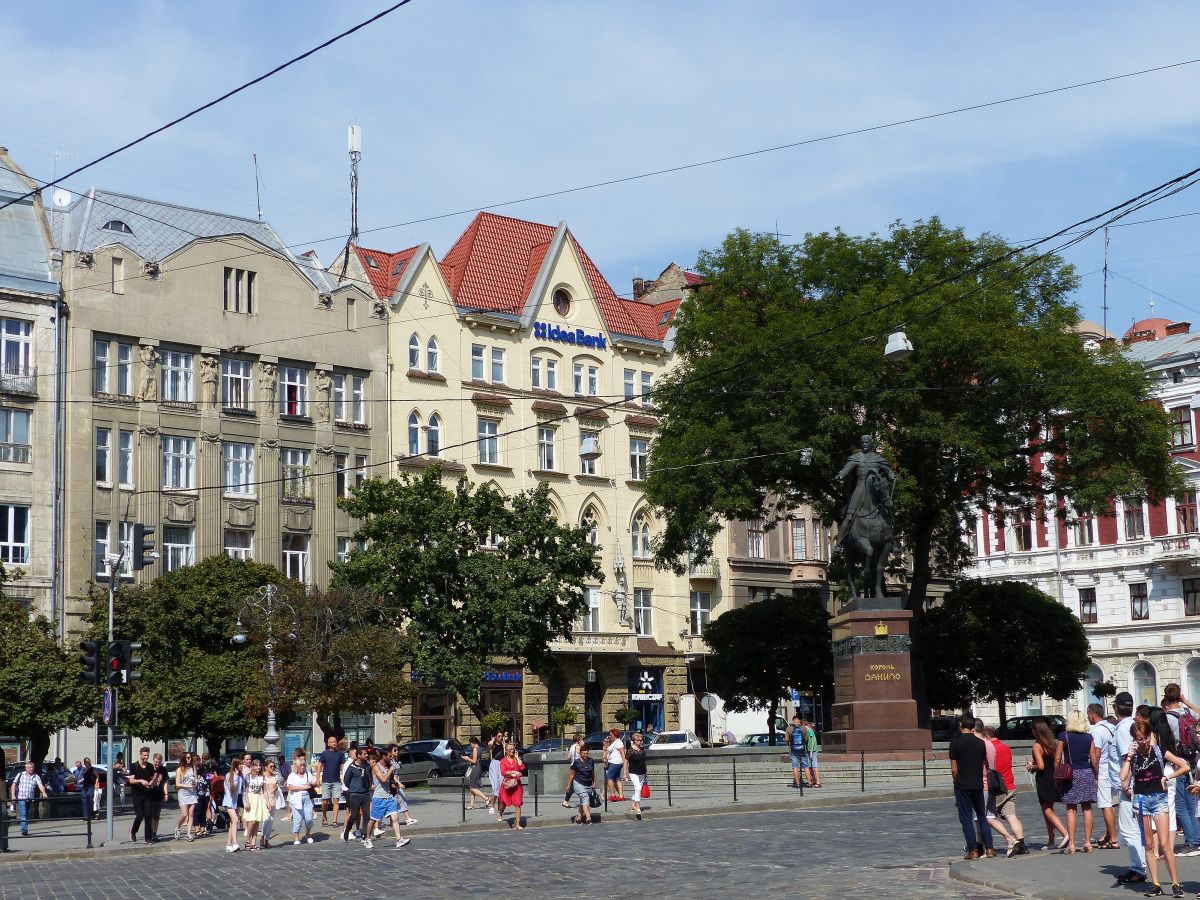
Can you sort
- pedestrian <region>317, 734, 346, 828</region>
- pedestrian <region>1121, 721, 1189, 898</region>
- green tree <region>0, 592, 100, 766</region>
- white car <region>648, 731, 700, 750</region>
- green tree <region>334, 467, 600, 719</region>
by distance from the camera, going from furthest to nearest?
white car <region>648, 731, 700, 750</region> → green tree <region>334, 467, 600, 719</region> → green tree <region>0, 592, 100, 766</region> → pedestrian <region>317, 734, 346, 828</region> → pedestrian <region>1121, 721, 1189, 898</region>

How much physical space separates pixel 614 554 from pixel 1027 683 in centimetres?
2099

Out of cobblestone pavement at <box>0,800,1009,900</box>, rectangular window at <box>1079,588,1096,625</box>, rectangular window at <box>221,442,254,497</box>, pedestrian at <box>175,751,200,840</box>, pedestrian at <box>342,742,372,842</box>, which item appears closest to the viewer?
cobblestone pavement at <box>0,800,1009,900</box>

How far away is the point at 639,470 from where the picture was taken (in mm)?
74438

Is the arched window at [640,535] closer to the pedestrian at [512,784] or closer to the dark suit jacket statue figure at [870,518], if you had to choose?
the dark suit jacket statue figure at [870,518]

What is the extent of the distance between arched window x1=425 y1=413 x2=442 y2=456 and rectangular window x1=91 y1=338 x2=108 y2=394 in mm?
13671

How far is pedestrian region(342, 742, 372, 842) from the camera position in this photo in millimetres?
29000

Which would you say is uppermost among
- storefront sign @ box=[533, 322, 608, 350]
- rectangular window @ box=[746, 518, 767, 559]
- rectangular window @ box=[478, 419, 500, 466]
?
storefront sign @ box=[533, 322, 608, 350]

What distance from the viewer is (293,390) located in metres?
63.3

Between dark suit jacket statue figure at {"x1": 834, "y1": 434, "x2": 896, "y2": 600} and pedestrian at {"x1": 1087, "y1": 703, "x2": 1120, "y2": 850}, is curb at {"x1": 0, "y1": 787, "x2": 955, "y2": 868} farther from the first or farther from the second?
pedestrian at {"x1": 1087, "y1": 703, "x2": 1120, "y2": 850}

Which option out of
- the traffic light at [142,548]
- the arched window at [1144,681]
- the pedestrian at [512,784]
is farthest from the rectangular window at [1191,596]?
the pedestrian at [512,784]

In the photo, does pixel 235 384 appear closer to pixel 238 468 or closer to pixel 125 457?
pixel 238 468

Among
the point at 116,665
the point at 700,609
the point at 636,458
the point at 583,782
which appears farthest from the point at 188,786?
the point at 700,609

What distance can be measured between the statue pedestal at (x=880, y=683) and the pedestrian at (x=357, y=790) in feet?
39.0

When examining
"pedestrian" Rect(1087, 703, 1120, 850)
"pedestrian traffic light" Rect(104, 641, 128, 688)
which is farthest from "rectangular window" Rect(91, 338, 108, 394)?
"pedestrian" Rect(1087, 703, 1120, 850)
